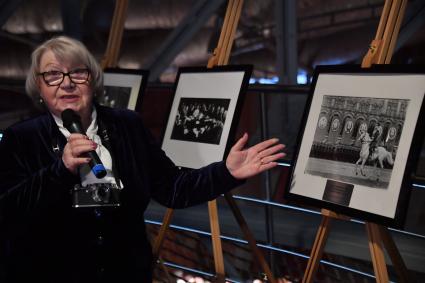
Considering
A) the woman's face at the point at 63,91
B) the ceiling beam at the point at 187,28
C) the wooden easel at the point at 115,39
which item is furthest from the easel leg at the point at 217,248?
the ceiling beam at the point at 187,28

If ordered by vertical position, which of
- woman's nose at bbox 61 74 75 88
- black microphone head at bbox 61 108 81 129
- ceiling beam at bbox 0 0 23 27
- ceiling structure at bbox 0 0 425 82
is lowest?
black microphone head at bbox 61 108 81 129

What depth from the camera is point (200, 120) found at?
251cm

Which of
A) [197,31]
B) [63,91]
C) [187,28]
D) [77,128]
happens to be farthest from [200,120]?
[197,31]

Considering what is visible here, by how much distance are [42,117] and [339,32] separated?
560 centimetres

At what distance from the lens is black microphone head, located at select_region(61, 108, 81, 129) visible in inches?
64.3

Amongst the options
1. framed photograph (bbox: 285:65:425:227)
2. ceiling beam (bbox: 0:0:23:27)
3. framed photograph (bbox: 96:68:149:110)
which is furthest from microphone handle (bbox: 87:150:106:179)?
ceiling beam (bbox: 0:0:23:27)

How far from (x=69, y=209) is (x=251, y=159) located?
0.58 m

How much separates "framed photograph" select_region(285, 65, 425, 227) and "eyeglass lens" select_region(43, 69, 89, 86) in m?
0.79

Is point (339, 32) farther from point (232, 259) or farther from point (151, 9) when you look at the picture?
point (232, 259)

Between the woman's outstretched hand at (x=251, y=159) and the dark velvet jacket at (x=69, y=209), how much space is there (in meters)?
0.04

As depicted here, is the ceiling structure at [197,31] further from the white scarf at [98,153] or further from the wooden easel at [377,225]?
the white scarf at [98,153]

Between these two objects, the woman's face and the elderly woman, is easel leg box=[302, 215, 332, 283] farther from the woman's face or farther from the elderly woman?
the woman's face

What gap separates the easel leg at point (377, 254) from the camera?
5.82 ft

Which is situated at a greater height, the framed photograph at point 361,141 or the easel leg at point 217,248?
the framed photograph at point 361,141
